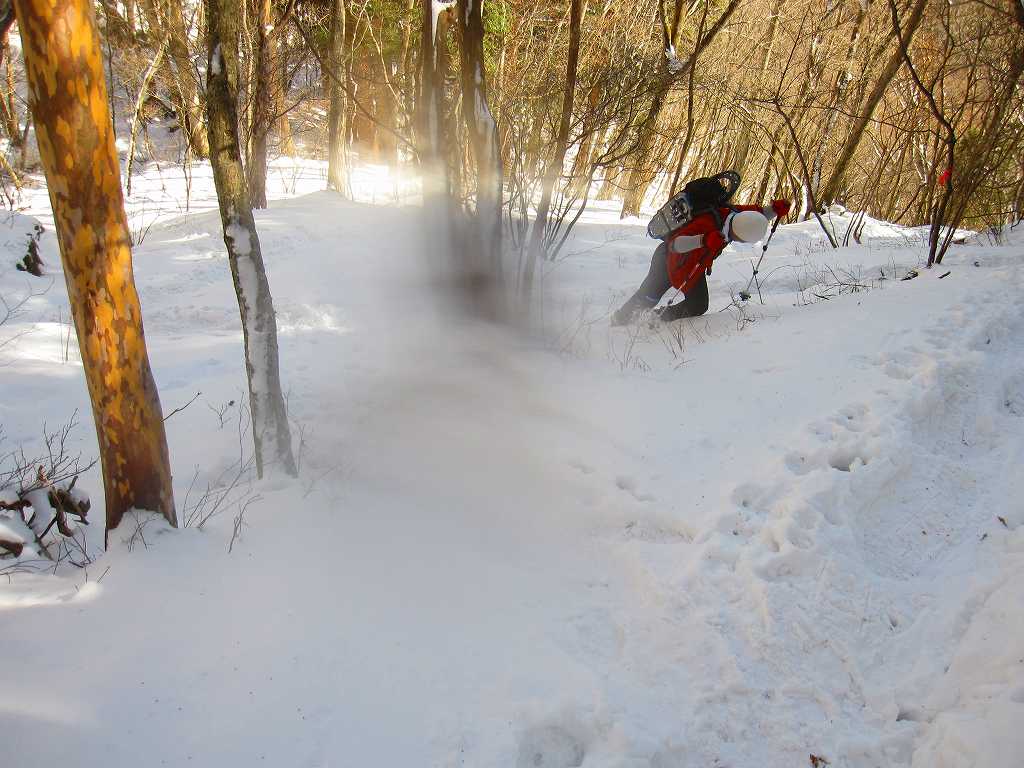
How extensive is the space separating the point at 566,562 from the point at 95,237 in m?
2.26

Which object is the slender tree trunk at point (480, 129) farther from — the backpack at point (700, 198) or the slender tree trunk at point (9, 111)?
the slender tree trunk at point (9, 111)

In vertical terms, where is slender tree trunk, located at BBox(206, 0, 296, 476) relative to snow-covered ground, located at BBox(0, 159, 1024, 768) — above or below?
above

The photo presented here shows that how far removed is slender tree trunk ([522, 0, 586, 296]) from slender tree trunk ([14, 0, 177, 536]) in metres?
4.46

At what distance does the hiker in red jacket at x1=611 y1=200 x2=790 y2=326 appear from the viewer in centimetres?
472

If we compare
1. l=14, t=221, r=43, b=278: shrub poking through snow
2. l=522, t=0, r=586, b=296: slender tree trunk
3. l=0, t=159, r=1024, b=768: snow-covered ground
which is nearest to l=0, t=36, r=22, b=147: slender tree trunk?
l=14, t=221, r=43, b=278: shrub poking through snow

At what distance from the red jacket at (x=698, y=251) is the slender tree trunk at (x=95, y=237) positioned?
14.2 ft

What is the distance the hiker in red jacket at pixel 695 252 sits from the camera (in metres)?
4.72

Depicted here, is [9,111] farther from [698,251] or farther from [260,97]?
[698,251]

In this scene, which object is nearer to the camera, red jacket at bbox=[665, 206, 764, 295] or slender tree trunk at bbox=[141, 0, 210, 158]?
red jacket at bbox=[665, 206, 764, 295]

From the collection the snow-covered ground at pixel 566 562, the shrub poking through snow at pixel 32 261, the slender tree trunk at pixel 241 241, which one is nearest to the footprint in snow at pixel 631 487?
the snow-covered ground at pixel 566 562

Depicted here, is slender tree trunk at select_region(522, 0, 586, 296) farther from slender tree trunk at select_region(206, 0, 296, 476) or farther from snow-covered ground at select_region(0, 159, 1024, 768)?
slender tree trunk at select_region(206, 0, 296, 476)

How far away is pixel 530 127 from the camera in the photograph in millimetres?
7746

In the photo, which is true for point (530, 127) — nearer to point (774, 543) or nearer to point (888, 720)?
point (774, 543)

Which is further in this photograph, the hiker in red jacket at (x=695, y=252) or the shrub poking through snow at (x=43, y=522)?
the hiker in red jacket at (x=695, y=252)
